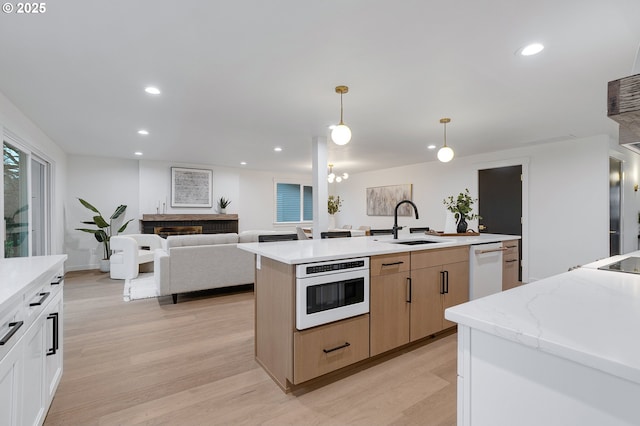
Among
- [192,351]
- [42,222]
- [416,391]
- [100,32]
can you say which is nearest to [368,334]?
[416,391]

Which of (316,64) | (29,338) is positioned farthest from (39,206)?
(316,64)

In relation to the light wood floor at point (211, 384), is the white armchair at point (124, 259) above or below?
above

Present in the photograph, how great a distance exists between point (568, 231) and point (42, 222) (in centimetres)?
846

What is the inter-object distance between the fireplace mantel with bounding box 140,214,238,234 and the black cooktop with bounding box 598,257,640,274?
23.1 ft

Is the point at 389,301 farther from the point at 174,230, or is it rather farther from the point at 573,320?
the point at 174,230

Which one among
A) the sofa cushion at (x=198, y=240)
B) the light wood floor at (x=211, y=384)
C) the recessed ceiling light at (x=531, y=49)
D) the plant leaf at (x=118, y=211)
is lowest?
the light wood floor at (x=211, y=384)

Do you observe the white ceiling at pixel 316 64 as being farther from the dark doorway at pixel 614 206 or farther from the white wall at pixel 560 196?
the dark doorway at pixel 614 206

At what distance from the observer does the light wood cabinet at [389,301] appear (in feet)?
7.39

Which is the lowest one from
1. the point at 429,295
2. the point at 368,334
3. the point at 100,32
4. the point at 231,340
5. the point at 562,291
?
the point at 231,340

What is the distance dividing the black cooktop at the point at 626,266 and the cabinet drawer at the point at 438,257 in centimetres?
118

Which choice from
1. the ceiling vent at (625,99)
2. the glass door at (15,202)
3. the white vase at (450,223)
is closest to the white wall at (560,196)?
the white vase at (450,223)

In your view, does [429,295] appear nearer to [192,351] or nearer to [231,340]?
[231,340]

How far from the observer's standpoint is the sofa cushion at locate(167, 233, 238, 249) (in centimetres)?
394

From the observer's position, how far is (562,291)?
3.50ft
